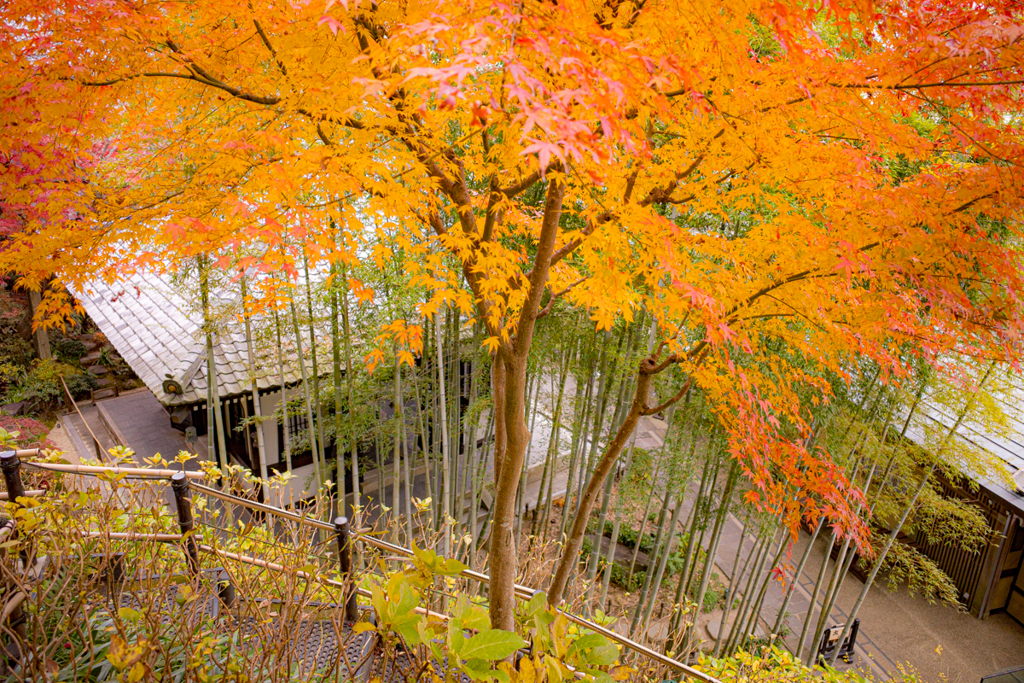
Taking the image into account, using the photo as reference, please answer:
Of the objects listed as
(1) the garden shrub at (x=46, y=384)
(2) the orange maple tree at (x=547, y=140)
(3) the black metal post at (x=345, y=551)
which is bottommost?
(1) the garden shrub at (x=46, y=384)

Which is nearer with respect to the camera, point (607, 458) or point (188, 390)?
point (607, 458)

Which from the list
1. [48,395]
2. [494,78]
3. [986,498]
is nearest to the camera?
[494,78]

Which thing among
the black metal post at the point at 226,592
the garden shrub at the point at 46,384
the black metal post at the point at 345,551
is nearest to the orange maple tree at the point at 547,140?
the black metal post at the point at 345,551

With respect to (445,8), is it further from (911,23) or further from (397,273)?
(397,273)

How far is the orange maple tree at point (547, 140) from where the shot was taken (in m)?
1.82

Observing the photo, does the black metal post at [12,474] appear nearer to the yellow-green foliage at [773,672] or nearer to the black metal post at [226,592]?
the black metal post at [226,592]

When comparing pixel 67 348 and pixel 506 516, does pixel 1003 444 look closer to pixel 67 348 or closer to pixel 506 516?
pixel 506 516

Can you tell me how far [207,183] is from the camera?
246 cm

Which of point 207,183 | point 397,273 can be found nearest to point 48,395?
point 397,273

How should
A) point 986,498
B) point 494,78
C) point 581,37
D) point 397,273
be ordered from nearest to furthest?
point 581,37 < point 494,78 < point 397,273 < point 986,498

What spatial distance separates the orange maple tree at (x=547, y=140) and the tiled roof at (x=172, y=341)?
12.0ft

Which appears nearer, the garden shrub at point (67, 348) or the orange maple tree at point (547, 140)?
the orange maple tree at point (547, 140)

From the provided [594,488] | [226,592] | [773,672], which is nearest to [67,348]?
[226,592]

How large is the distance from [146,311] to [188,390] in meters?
2.56
